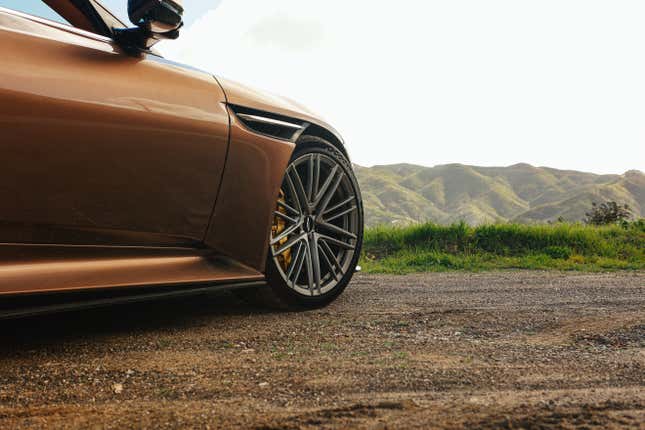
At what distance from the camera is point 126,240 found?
215 centimetres

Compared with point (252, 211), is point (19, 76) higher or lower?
higher

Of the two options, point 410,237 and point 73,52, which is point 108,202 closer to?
point 73,52

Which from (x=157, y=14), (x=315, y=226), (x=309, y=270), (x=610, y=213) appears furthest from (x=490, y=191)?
(x=157, y=14)

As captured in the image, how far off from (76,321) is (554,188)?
571ft

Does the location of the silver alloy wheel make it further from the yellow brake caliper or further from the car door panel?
the car door panel

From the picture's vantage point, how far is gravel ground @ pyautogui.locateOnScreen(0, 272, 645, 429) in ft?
4.41

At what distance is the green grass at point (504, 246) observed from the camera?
600cm

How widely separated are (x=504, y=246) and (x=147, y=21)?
5.57m

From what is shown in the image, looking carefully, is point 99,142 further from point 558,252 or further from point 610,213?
point 610,213

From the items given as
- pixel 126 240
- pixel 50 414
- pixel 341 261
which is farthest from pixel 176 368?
pixel 341 261

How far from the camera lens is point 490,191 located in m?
153

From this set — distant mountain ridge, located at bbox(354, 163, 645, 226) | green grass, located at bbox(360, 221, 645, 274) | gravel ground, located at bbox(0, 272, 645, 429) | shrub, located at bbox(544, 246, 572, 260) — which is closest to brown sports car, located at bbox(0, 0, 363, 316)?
gravel ground, located at bbox(0, 272, 645, 429)

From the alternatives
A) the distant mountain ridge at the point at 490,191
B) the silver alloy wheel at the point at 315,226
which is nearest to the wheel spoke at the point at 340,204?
the silver alloy wheel at the point at 315,226

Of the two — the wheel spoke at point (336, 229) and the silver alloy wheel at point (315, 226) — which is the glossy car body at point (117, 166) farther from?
the wheel spoke at point (336, 229)
